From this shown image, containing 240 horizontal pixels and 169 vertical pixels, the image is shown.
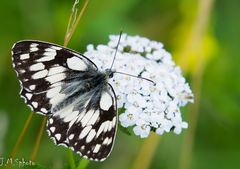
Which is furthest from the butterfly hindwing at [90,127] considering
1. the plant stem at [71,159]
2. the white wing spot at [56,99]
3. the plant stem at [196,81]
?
the plant stem at [196,81]

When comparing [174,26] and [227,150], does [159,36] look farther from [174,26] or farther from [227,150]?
[227,150]

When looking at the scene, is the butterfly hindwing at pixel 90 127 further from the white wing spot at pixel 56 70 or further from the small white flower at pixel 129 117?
the white wing spot at pixel 56 70

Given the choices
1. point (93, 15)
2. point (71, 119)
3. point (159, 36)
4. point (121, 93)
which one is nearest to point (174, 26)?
point (159, 36)

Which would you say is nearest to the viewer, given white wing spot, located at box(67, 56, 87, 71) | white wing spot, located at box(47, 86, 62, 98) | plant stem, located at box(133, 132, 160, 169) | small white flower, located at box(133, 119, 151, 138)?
small white flower, located at box(133, 119, 151, 138)

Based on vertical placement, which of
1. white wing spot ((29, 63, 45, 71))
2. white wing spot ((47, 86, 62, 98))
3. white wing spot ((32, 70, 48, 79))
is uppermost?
white wing spot ((29, 63, 45, 71))

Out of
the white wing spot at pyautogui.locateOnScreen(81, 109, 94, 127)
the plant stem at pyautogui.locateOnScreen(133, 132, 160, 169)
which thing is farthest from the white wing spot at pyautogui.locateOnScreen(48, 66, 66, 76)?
the plant stem at pyautogui.locateOnScreen(133, 132, 160, 169)

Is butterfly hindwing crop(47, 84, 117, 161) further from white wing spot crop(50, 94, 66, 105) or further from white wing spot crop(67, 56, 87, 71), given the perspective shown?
white wing spot crop(67, 56, 87, 71)

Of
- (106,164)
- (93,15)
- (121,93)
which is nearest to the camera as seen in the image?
(121,93)
